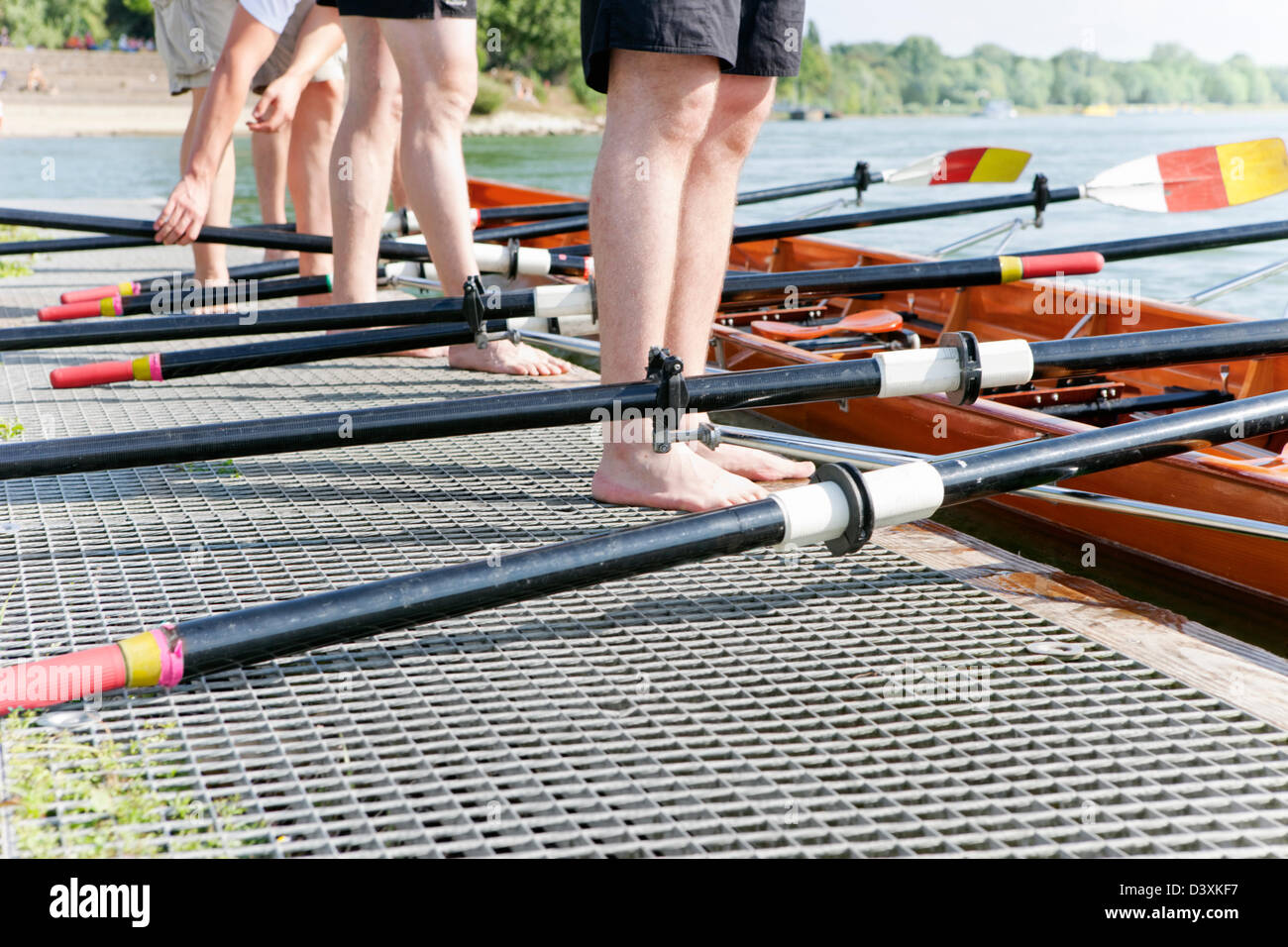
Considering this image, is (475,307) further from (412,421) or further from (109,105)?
(109,105)

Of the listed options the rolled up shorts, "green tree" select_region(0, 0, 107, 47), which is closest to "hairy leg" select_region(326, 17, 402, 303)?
the rolled up shorts

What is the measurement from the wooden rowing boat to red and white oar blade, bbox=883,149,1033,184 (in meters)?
0.98

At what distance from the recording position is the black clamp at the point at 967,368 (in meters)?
2.09

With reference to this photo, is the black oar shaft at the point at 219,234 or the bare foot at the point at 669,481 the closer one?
the bare foot at the point at 669,481

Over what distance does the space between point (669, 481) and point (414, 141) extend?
161 cm

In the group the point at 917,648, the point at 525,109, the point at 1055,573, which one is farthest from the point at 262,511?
the point at 525,109

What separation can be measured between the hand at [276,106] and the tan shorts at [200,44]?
1.06 meters

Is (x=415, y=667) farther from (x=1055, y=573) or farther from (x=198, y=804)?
(x=1055, y=573)

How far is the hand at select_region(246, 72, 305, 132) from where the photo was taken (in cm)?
371

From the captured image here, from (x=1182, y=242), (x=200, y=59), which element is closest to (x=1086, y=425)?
(x=1182, y=242)

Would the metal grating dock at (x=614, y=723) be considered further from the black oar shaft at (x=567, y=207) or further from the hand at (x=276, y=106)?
the black oar shaft at (x=567, y=207)

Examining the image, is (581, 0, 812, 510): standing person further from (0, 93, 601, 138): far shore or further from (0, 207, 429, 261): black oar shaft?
(0, 93, 601, 138): far shore

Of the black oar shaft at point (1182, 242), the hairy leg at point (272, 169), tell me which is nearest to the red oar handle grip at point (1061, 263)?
the black oar shaft at point (1182, 242)
